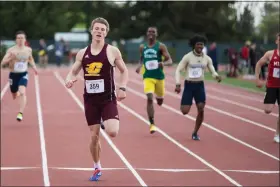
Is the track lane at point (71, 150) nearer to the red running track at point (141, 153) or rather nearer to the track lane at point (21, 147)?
the red running track at point (141, 153)

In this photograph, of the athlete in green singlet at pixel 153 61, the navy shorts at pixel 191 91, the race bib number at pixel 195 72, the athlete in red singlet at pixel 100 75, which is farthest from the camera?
the navy shorts at pixel 191 91

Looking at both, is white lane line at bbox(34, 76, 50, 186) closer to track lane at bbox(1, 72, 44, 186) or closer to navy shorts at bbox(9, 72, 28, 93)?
track lane at bbox(1, 72, 44, 186)

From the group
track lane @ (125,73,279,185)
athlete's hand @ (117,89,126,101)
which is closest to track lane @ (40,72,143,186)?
track lane @ (125,73,279,185)

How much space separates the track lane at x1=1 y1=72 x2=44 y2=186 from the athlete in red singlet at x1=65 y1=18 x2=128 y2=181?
7.41m

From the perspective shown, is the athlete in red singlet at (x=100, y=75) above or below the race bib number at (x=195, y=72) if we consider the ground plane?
above

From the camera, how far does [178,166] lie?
14867mm

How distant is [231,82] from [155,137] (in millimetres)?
15407

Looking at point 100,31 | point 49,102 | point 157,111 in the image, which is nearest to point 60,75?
point 49,102

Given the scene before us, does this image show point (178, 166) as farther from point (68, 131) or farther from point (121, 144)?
point (68, 131)

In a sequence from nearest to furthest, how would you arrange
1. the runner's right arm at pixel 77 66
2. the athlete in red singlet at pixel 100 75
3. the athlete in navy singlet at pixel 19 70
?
the athlete in red singlet at pixel 100 75
the runner's right arm at pixel 77 66
the athlete in navy singlet at pixel 19 70

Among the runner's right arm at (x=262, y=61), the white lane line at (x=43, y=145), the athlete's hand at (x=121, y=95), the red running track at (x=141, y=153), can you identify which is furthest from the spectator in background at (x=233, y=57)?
the athlete's hand at (x=121, y=95)

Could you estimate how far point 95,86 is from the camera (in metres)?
5.88

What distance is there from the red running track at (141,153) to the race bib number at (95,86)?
7442 mm

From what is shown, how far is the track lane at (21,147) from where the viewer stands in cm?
1435
